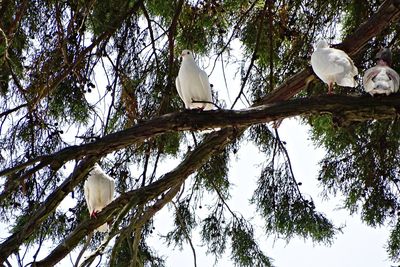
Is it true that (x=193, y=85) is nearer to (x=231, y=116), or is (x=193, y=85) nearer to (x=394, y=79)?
(x=231, y=116)

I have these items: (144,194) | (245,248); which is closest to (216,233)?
(245,248)

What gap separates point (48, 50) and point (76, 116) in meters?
0.33

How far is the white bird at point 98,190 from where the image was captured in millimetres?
2887

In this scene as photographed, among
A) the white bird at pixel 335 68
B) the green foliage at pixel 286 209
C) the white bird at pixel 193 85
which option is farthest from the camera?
the green foliage at pixel 286 209

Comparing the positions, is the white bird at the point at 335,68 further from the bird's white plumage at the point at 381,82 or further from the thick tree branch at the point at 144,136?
the thick tree branch at the point at 144,136

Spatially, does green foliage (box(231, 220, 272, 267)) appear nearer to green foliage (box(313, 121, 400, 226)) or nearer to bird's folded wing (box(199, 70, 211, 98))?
green foliage (box(313, 121, 400, 226))

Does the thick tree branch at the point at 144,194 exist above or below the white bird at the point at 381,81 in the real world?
below

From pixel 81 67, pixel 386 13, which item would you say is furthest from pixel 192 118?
pixel 81 67

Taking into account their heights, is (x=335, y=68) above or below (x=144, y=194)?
above

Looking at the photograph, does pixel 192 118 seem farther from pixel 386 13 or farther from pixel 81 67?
pixel 81 67

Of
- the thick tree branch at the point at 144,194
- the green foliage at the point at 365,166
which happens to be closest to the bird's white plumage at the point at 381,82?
the thick tree branch at the point at 144,194

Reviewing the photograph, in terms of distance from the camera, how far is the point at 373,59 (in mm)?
3273

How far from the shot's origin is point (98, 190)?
2.90m

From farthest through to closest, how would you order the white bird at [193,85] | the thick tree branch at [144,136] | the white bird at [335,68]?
1. the white bird at [193,85]
2. the white bird at [335,68]
3. the thick tree branch at [144,136]
